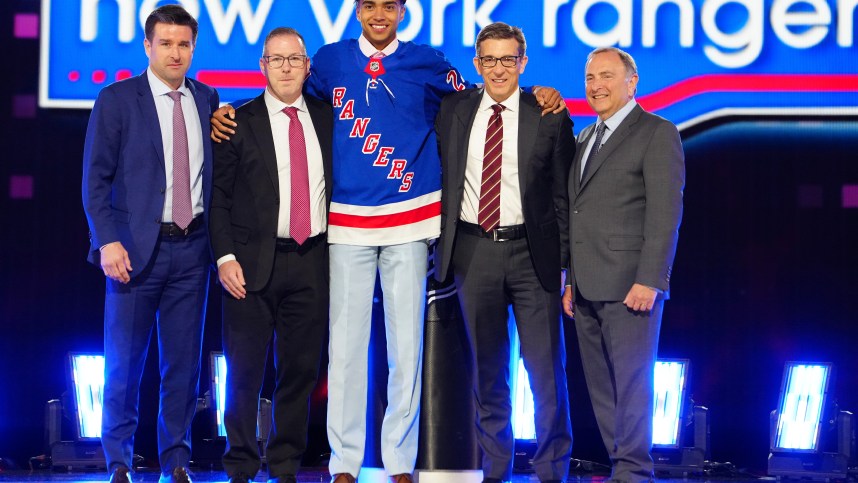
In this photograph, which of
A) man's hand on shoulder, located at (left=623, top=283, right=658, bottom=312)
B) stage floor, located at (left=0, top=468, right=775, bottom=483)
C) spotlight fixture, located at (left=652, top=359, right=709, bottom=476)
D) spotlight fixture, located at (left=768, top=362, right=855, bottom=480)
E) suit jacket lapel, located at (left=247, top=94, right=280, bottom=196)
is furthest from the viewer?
spotlight fixture, located at (left=652, top=359, right=709, bottom=476)

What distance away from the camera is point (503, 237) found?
11.6 feet

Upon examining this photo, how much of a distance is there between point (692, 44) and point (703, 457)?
2006 mm

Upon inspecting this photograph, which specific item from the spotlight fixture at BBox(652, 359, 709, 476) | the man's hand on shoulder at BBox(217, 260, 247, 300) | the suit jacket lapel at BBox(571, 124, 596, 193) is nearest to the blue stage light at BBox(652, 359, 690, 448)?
the spotlight fixture at BBox(652, 359, 709, 476)

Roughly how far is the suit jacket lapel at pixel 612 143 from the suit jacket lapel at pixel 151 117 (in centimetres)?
154

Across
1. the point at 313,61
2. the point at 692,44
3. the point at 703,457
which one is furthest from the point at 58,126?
the point at 703,457

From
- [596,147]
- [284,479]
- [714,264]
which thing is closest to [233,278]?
[284,479]

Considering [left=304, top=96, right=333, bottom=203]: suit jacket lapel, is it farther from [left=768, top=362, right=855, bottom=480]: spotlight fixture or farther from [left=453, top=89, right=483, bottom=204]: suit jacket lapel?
[left=768, top=362, right=855, bottom=480]: spotlight fixture

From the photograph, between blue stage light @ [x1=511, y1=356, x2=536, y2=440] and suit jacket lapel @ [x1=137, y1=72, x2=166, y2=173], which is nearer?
suit jacket lapel @ [x1=137, y1=72, x2=166, y2=173]

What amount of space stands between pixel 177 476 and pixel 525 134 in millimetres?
1795

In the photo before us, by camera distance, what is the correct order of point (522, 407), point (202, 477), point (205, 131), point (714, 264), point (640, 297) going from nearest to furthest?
point (640, 297) < point (205, 131) < point (202, 477) < point (522, 407) < point (714, 264)

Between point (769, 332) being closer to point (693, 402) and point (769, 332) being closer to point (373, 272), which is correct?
point (693, 402)

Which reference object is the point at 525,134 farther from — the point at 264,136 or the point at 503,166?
the point at 264,136

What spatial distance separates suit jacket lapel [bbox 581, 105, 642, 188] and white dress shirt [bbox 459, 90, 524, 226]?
26 cm

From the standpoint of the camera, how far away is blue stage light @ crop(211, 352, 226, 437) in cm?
471
